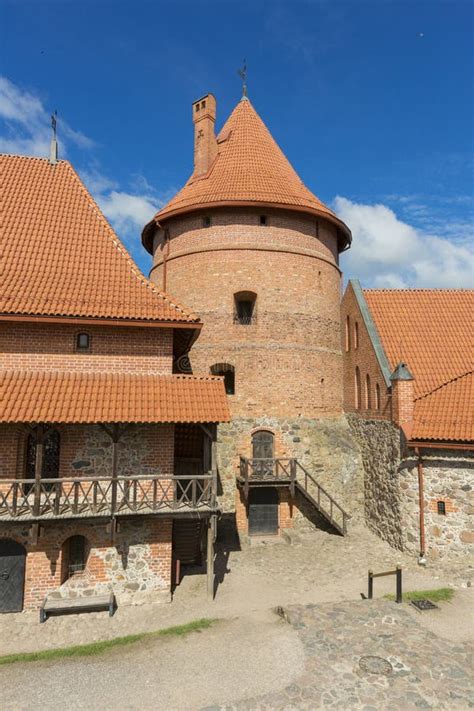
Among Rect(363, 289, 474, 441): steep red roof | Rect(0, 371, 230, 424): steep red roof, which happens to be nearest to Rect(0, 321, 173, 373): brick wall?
Rect(0, 371, 230, 424): steep red roof

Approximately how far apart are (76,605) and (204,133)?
15504mm

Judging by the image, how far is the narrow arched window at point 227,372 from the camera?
14.7 meters

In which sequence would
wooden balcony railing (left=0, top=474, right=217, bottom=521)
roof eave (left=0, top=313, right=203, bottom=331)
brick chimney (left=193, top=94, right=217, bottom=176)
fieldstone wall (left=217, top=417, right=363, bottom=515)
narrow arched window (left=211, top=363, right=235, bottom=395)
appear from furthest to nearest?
brick chimney (left=193, top=94, right=217, bottom=176), narrow arched window (left=211, top=363, right=235, bottom=395), fieldstone wall (left=217, top=417, right=363, bottom=515), roof eave (left=0, top=313, right=203, bottom=331), wooden balcony railing (left=0, top=474, right=217, bottom=521)

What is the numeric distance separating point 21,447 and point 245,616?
18.7 ft

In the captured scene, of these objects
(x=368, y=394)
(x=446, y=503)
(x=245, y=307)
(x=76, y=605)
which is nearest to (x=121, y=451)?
(x=76, y=605)

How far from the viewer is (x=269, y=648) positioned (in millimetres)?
7801

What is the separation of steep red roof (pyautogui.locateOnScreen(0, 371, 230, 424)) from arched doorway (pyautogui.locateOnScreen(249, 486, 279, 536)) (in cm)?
564

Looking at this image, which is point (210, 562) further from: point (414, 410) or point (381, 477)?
point (414, 410)

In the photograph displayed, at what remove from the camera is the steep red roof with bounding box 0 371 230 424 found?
8633 mm

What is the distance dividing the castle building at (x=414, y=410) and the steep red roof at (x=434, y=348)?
3cm

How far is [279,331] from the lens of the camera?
48.5 feet

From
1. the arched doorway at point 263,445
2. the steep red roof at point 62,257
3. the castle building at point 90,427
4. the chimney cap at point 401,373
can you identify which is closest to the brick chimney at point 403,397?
the chimney cap at point 401,373

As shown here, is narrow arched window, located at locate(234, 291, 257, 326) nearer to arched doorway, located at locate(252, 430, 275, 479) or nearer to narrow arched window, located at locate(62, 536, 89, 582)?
arched doorway, located at locate(252, 430, 275, 479)

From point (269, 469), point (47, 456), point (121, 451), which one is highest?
point (121, 451)
